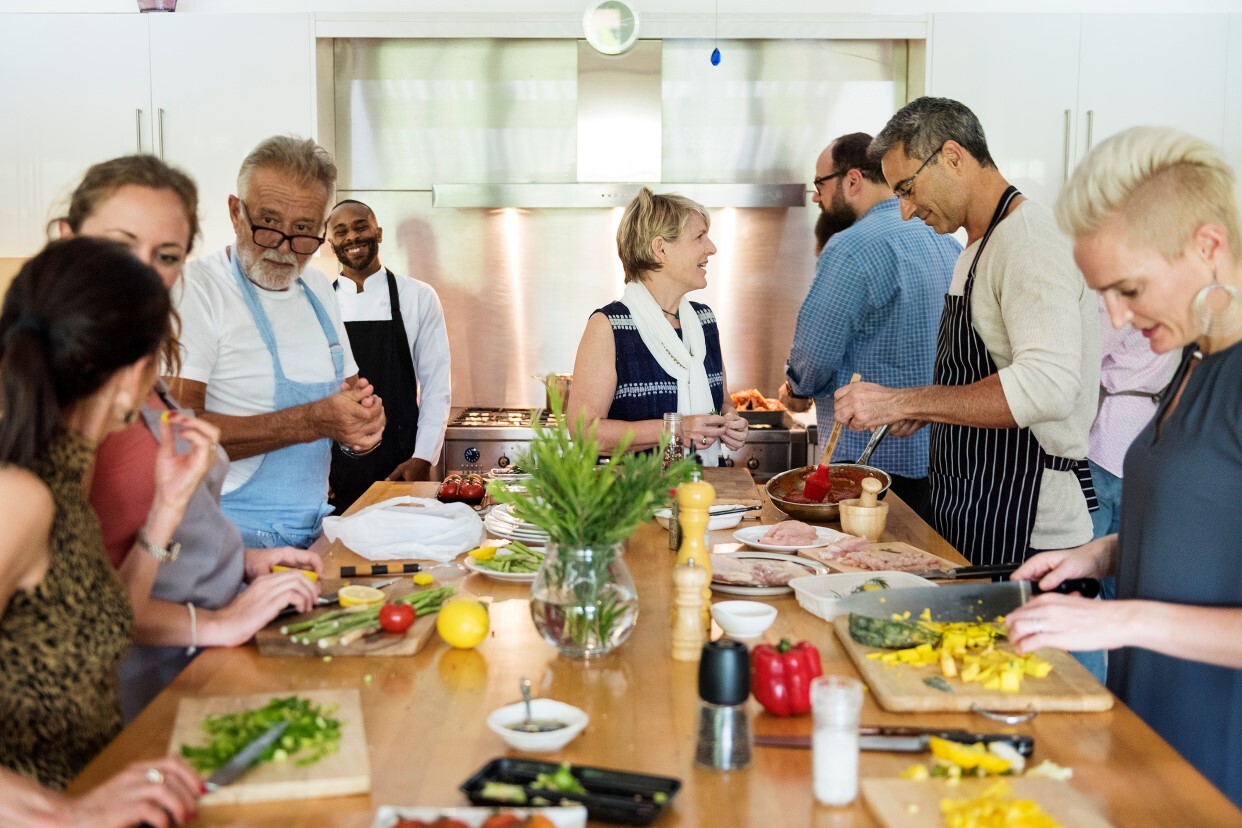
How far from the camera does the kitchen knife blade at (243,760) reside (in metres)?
1.37

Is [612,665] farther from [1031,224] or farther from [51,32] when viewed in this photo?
[51,32]

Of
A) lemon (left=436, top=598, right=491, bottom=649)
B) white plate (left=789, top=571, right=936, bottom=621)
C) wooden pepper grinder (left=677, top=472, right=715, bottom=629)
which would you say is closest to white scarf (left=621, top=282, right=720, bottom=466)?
white plate (left=789, top=571, right=936, bottom=621)

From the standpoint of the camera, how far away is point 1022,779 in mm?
1396

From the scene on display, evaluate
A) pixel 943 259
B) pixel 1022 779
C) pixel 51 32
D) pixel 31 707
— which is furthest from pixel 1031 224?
pixel 51 32

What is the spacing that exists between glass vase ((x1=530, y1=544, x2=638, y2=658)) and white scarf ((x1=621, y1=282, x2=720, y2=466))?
178cm

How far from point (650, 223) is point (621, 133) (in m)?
1.73

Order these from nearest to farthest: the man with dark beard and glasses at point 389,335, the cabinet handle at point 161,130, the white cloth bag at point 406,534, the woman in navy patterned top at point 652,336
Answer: the white cloth bag at point 406,534, the woman in navy patterned top at point 652,336, the man with dark beard and glasses at point 389,335, the cabinet handle at point 161,130

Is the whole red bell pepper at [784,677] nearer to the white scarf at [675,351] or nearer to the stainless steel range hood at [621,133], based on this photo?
the white scarf at [675,351]

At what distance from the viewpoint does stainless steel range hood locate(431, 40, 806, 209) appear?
5031mm

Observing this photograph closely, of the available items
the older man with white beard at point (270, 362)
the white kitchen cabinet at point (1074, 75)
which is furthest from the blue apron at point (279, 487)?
the white kitchen cabinet at point (1074, 75)

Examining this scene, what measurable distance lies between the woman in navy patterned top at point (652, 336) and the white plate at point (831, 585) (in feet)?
4.17

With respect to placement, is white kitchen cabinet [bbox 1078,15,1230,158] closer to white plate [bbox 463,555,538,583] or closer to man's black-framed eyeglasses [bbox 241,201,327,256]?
man's black-framed eyeglasses [bbox 241,201,327,256]

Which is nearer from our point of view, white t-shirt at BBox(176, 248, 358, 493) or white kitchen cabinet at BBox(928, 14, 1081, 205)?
white t-shirt at BBox(176, 248, 358, 493)

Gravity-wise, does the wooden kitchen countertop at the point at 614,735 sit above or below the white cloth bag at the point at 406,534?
below
